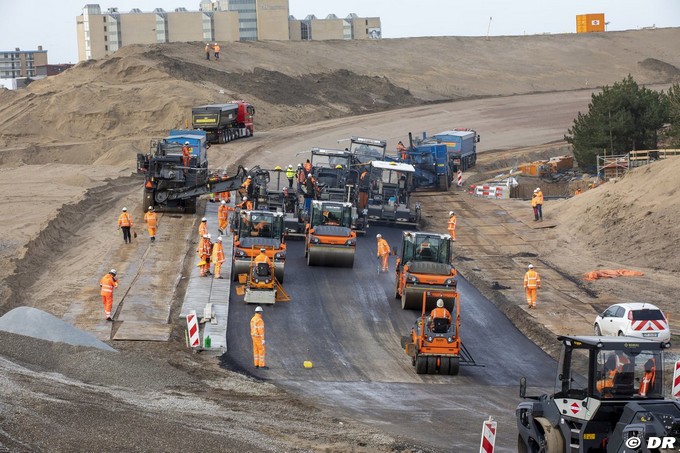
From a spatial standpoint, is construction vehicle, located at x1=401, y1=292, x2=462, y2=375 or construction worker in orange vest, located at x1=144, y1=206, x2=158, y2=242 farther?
construction worker in orange vest, located at x1=144, y1=206, x2=158, y2=242

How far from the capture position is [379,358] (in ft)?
81.2

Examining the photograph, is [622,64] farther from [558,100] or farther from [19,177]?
[19,177]

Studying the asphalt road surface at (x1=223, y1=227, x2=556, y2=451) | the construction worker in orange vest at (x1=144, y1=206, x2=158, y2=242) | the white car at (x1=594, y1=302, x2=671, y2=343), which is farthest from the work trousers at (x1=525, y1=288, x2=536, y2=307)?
the construction worker in orange vest at (x1=144, y1=206, x2=158, y2=242)

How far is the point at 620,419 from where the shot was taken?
1146cm

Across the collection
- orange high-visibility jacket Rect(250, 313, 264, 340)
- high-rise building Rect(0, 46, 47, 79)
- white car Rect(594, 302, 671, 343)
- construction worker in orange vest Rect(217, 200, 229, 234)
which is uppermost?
high-rise building Rect(0, 46, 47, 79)

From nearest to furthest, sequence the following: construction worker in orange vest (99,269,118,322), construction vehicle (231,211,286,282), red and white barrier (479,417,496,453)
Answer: red and white barrier (479,417,496,453)
construction worker in orange vest (99,269,118,322)
construction vehicle (231,211,286,282)

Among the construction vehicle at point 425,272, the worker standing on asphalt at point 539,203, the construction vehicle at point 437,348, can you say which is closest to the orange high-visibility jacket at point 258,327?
the construction vehicle at point 437,348

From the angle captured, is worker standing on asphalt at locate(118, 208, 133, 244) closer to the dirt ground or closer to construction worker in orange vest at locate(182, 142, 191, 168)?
the dirt ground

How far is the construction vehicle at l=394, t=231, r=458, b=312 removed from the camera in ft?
90.2

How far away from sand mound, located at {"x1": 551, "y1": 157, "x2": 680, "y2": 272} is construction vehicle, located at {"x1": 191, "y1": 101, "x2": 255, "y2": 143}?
22.0 m

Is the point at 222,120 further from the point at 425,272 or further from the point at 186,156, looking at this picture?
the point at 425,272

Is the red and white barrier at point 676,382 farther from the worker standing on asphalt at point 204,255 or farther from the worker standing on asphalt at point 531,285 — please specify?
the worker standing on asphalt at point 204,255

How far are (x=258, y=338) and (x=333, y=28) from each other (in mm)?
131459

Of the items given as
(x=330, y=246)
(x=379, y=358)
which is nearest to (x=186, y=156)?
(x=330, y=246)
